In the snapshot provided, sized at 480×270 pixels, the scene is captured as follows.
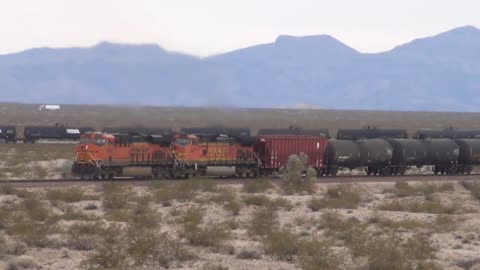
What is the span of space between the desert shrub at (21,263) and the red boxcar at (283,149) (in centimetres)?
2741

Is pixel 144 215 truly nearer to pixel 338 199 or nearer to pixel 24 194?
pixel 24 194

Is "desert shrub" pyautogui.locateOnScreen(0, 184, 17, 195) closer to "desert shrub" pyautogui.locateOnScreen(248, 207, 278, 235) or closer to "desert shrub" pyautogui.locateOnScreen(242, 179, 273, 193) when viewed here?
"desert shrub" pyautogui.locateOnScreen(242, 179, 273, 193)

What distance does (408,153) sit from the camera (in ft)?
158

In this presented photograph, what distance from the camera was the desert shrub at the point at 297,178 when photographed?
119ft

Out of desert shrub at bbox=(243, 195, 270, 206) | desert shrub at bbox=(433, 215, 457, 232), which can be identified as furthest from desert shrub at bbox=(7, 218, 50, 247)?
desert shrub at bbox=(433, 215, 457, 232)

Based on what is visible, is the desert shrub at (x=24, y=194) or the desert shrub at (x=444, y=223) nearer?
the desert shrub at (x=444, y=223)

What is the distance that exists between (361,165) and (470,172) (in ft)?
31.4

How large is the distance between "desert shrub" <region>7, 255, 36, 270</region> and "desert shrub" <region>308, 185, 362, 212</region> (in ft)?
45.5

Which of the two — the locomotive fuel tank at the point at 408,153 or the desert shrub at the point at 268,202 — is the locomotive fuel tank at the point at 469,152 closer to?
the locomotive fuel tank at the point at 408,153

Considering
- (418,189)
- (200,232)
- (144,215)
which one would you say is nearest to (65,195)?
(144,215)

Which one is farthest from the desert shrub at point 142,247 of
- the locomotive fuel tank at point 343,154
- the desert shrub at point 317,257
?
the locomotive fuel tank at point 343,154

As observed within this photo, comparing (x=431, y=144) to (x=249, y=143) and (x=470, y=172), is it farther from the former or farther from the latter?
(x=249, y=143)

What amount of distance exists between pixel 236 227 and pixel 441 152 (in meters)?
29.0

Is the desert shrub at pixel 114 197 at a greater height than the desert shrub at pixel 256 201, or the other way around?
the desert shrub at pixel 114 197
